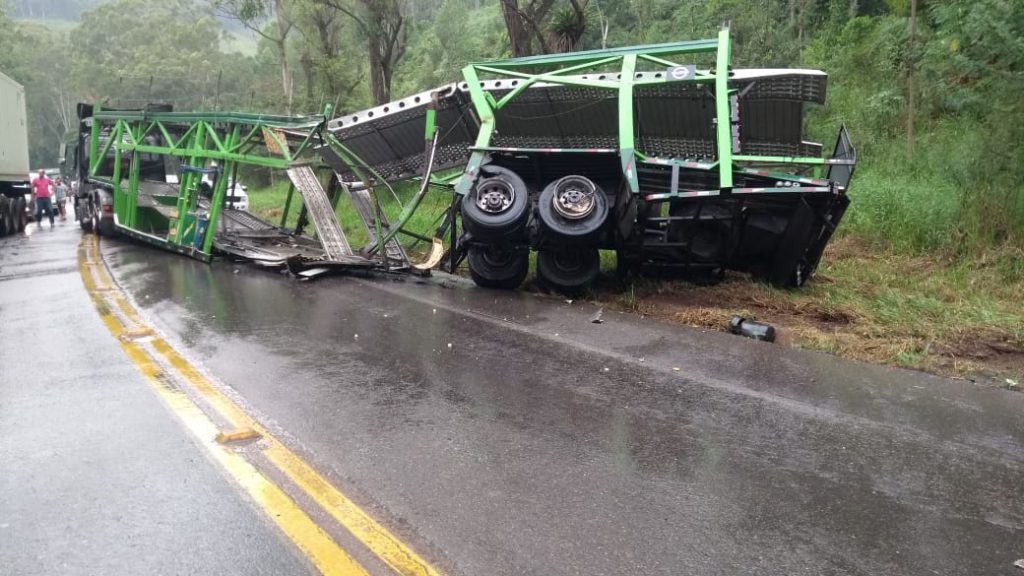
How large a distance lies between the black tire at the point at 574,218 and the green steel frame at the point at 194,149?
13.4ft

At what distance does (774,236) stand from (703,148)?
2011 mm

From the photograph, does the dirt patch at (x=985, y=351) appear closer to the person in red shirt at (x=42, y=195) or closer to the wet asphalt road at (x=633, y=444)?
the wet asphalt road at (x=633, y=444)

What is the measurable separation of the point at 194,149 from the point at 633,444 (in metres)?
11.2

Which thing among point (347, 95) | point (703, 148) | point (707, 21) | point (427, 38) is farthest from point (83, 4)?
point (703, 148)

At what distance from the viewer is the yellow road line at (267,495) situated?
10.6 feet

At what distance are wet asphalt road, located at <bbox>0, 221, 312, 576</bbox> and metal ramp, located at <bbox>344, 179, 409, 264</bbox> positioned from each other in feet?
16.9

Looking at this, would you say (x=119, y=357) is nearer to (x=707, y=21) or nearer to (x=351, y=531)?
(x=351, y=531)

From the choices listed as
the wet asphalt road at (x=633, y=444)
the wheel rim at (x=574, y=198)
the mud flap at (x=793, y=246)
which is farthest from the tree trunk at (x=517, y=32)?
the wet asphalt road at (x=633, y=444)

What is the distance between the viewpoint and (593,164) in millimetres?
9430

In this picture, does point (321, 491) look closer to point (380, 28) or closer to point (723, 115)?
point (723, 115)

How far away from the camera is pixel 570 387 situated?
5809 mm

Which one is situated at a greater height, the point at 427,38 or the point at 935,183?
the point at 427,38

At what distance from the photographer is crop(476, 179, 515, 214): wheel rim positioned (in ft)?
29.4

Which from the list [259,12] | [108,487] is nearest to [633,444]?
[108,487]
